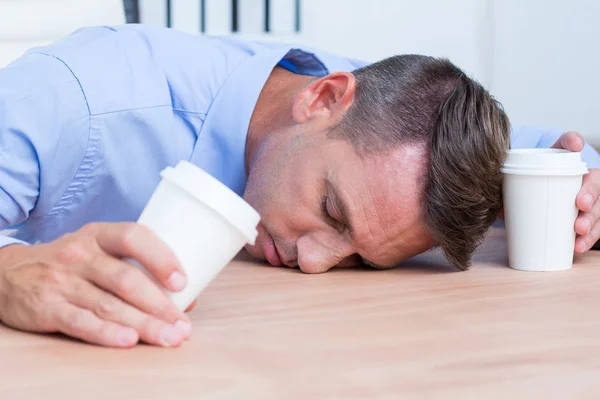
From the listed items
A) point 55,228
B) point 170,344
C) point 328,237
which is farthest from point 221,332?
point 55,228

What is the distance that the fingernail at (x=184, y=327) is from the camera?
2.59 feet

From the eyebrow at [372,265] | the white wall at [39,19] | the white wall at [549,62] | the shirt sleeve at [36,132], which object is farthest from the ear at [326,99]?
the white wall at [549,62]

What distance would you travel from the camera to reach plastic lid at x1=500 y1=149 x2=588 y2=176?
120 centimetres

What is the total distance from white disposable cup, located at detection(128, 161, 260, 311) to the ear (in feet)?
1.83

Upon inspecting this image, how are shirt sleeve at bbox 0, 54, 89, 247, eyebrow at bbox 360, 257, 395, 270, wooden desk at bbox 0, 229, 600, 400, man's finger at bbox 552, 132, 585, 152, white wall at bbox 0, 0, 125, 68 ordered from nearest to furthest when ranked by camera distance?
wooden desk at bbox 0, 229, 600, 400 < shirt sleeve at bbox 0, 54, 89, 247 < eyebrow at bbox 360, 257, 395, 270 < man's finger at bbox 552, 132, 585, 152 < white wall at bbox 0, 0, 125, 68

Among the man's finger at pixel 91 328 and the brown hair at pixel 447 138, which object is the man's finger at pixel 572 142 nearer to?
the brown hair at pixel 447 138

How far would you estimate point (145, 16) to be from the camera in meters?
3.06

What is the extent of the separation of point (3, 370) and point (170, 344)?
0.51ft

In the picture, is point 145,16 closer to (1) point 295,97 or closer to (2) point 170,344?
(1) point 295,97

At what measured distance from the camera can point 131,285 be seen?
76cm

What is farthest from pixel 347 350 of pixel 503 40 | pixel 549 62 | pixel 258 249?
pixel 503 40

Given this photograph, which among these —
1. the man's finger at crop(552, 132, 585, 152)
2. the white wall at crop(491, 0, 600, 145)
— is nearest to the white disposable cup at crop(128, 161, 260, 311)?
the man's finger at crop(552, 132, 585, 152)

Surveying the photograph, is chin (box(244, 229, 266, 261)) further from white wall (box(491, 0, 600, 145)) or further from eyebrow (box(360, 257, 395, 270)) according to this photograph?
white wall (box(491, 0, 600, 145))

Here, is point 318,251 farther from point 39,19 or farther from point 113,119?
point 39,19
